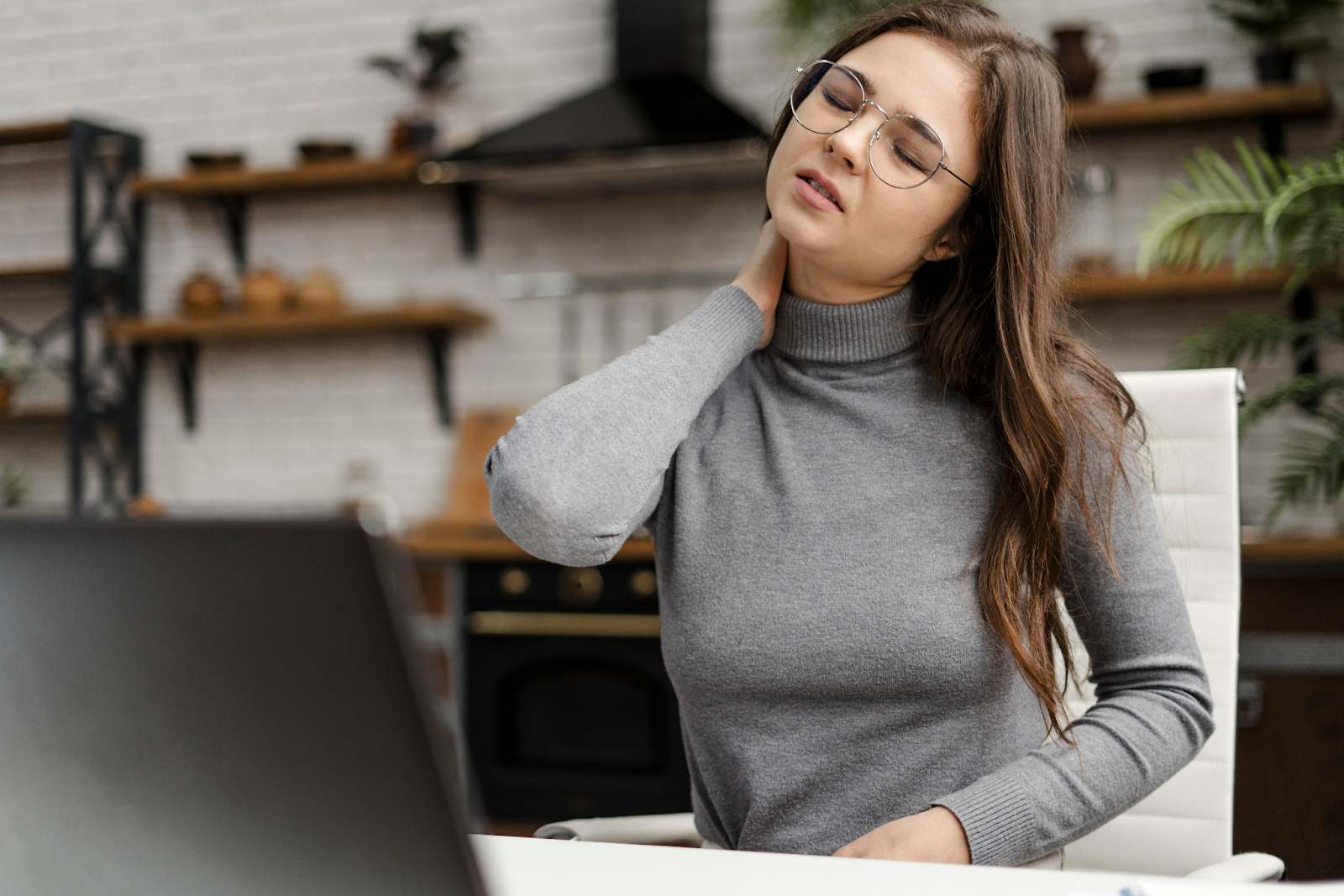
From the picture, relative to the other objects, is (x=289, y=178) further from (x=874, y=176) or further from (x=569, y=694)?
(x=874, y=176)

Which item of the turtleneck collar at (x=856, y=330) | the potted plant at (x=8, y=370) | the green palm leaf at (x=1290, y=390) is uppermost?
the turtleneck collar at (x=856, y=330)

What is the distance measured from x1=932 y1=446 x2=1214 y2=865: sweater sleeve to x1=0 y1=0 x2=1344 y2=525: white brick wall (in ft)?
8.18

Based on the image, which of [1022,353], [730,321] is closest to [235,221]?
[730,321]

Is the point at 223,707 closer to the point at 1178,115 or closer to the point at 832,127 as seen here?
the point at 832,127

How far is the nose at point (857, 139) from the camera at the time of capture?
38.6 inches

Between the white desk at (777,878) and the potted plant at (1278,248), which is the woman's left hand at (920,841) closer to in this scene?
the white desk at (777,878)

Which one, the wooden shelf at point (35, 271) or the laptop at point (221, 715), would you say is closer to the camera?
the laptop at point (221, 715)

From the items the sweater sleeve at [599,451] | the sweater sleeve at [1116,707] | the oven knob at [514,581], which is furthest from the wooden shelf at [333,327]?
the sweater sleeve at [1116,707]

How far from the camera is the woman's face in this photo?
985 mm

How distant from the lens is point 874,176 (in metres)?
0.99

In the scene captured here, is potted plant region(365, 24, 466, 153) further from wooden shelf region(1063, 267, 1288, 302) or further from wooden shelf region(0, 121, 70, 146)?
wooden shelf region(1063, 267, 1288, 302)

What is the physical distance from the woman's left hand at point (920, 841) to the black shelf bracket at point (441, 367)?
285 centimetres

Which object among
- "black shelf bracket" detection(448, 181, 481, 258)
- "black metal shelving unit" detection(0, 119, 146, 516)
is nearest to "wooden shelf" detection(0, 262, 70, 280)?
"black metal shelving unit" detection(0, 119, 146, 516)

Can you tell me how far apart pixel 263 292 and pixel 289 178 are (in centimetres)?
37
